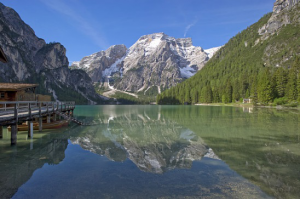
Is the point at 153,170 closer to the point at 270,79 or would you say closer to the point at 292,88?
the point at 292,88

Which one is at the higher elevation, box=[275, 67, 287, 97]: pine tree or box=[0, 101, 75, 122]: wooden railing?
box=[275, 67, 287, 97]: pine tree

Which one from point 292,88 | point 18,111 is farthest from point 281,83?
point 18,111

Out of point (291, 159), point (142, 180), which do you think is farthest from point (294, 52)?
point (142, 180)

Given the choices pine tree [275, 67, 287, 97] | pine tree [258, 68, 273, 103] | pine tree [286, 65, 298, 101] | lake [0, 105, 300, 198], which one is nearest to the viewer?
lake [0, 105, 300, 198]

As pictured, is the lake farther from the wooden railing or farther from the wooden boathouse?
the wooden railing

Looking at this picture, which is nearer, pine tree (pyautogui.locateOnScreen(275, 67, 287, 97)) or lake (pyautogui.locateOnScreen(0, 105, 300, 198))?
lake (pyautogui.locateOnScreen(0, 105, 300, 198))

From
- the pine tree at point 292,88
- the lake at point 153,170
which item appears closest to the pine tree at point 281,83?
the pine tree at point 292,88

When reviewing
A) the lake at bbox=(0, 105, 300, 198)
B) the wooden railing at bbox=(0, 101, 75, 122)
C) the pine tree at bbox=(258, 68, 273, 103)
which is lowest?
the lake at bbox=(0, 105, 300, 198)

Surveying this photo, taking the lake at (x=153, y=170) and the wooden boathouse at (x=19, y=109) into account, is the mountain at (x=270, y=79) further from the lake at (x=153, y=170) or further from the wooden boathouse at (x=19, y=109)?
the wooden boathouse at (x=19, y=109)

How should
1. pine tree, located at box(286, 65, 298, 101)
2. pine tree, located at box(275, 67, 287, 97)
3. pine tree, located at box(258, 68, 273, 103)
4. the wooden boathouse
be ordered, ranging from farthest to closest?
1. pine tree, located at box(258, 68, 273, 103)
2. pine tree, located at box(275, 67, 287, 97)
3. pine tree, located at box(286, 65, 298, 101)
4. the wooden boathouse

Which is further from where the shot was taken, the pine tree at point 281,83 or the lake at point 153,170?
the pine tree at point 281,83

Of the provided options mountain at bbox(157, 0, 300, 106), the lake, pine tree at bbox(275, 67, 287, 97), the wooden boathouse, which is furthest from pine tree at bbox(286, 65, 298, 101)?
the wooden boathouse

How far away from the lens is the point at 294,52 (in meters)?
161

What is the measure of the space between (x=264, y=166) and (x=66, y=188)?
13.1m
